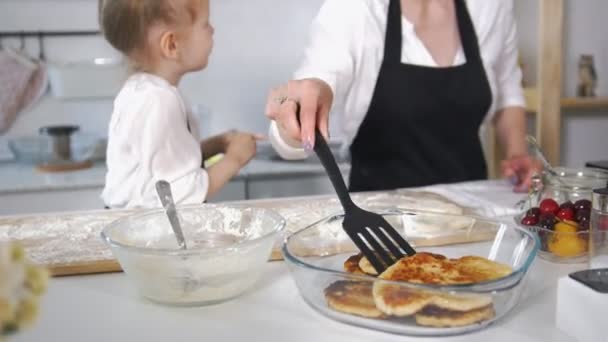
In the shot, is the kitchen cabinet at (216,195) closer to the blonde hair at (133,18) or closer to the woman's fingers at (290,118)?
the blonde hair at (133,18)

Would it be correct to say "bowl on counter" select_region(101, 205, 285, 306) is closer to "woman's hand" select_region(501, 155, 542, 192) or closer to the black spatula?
the black spatula

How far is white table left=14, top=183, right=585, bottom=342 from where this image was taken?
0.54 metres

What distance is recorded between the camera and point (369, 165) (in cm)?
141

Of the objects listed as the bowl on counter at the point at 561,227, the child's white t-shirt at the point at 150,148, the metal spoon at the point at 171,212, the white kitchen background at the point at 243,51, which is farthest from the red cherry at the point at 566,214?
the white kitchen background at the point at 243,51

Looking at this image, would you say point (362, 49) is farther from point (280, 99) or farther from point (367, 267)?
point (367, 267)

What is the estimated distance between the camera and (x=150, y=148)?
3.67 feet

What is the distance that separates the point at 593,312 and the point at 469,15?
1.02 metres

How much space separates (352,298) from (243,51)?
5.75ft

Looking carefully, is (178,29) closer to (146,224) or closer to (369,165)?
(369,165)

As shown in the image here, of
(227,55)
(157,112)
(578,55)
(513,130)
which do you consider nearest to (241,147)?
(157,112)

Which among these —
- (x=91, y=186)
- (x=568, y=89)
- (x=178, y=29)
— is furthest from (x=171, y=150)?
(x=568, y=89)

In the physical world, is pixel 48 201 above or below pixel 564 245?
below

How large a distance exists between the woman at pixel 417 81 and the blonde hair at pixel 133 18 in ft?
0.90

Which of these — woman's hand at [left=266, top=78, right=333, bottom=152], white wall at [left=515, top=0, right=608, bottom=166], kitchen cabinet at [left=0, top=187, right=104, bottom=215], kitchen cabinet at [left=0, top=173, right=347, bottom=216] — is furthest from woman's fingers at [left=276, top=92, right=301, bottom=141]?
white wall at [left=515, top=0, right=608, bottom=166]
